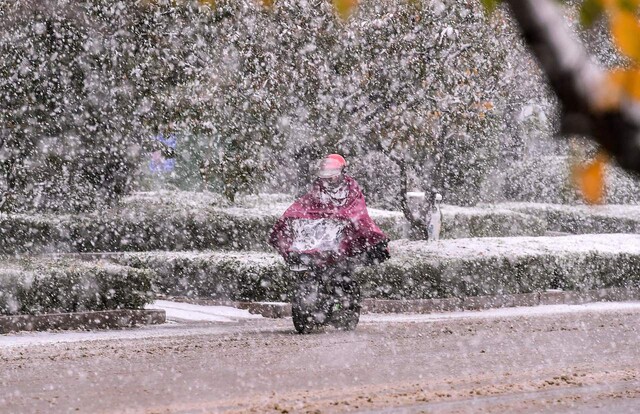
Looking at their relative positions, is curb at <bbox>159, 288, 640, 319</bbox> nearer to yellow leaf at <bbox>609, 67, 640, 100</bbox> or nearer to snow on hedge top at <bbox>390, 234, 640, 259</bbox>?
snow on hedge top at <bbox>390, 234, 640, 259</bbox>

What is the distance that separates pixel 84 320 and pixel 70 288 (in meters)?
0.41

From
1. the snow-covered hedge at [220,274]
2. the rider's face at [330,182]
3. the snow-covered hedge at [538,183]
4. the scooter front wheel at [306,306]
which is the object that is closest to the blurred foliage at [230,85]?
the snow-covered hedge at [220,274]

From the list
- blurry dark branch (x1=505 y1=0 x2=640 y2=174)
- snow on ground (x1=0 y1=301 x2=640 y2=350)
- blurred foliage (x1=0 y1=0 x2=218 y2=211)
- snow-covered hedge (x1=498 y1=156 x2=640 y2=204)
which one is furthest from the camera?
snow-covered hedge (x1=498 y1=156 x2=640 y2=204)

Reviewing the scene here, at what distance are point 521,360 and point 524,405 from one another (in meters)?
2.58

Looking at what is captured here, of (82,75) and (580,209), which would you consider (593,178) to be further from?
(580,209)

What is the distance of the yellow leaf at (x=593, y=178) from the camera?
6.24 ft

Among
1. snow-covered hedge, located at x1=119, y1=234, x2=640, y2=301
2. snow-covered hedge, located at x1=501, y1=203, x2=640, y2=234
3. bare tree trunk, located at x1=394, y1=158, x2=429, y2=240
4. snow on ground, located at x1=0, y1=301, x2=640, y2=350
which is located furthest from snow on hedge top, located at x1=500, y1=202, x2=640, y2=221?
snow on ground, located at x1=0, y1=301, x2=640, y2=350

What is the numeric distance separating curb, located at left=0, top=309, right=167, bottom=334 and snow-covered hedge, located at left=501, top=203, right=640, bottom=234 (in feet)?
72.6

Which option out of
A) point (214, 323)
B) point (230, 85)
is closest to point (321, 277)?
point (214, 323)

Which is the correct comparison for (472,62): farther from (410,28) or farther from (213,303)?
(213,303)

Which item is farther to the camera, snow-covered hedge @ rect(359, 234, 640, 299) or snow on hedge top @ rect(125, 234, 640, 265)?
snow on hedge top @ rect(125, 234, 640, 265)

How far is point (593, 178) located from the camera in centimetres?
193

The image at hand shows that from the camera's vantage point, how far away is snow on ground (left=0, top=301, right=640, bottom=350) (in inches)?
472

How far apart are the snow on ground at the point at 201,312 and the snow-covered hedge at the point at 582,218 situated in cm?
1979
